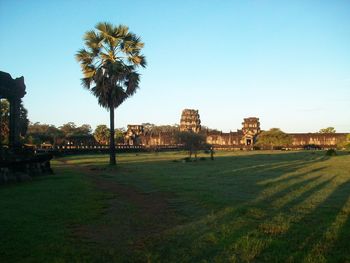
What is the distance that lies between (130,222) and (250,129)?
84.0m

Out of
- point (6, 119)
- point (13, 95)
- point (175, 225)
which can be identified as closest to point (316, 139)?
point (6, 119)

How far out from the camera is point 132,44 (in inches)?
944

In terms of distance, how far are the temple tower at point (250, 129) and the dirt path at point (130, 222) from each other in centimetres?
7811

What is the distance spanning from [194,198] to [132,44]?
1595 cm

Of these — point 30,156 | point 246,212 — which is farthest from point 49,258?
point 30,156

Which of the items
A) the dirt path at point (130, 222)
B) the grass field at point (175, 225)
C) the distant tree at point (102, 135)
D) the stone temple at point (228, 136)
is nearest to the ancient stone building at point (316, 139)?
the stone temple at point (228, 136)

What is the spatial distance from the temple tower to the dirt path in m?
78.1

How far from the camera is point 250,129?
89.2m

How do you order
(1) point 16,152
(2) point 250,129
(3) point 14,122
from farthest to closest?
(2) point 250,129, (3) point 14,122, (1) point 16,152

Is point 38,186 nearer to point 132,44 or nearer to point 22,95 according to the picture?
point 22,95

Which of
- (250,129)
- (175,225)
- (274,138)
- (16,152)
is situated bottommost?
(175,225)

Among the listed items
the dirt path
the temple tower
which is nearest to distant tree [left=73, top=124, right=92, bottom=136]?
the temple tower

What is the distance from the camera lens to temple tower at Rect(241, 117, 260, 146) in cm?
8738

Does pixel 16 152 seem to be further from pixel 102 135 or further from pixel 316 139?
pixel 316 139
